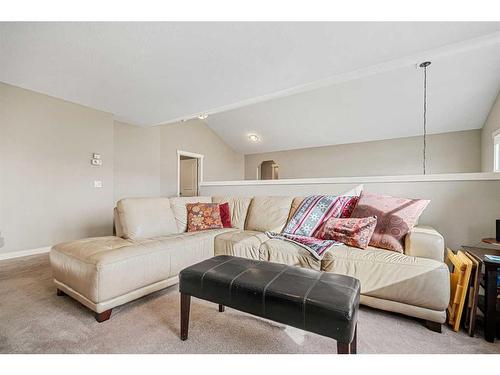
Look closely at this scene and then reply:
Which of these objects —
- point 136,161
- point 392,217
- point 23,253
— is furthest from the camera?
point 136,161

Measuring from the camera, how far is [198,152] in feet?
20.5

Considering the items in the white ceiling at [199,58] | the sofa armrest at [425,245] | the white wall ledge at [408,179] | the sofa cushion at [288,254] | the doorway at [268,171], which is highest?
the white ceiling at [199,58]

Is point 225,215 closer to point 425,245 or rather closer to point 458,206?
point 425,245

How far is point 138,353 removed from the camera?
1.28m

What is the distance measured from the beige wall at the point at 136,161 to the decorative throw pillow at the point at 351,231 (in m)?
4.11

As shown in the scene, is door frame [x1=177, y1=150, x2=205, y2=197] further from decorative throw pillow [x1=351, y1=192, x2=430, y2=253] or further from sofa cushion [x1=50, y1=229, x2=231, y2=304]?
decorative throw pillow [x1=351, y1=192, x2=430, y2=253]

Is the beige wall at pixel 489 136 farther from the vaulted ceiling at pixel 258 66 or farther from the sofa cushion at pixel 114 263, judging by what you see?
the sofa cushion at pixel 114 263

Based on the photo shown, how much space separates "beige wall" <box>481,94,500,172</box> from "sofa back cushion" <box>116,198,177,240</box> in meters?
5.33

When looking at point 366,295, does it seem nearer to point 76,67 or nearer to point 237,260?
point 237,260

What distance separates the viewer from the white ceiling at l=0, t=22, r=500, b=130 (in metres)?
2.03

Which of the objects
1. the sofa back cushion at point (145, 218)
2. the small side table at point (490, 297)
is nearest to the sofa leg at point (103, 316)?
the sofa back cushion at point (145, 218)

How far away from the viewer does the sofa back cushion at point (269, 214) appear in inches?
110

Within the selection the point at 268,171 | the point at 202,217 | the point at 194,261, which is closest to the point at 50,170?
the point at 202,217

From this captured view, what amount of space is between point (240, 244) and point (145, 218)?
1.05m
